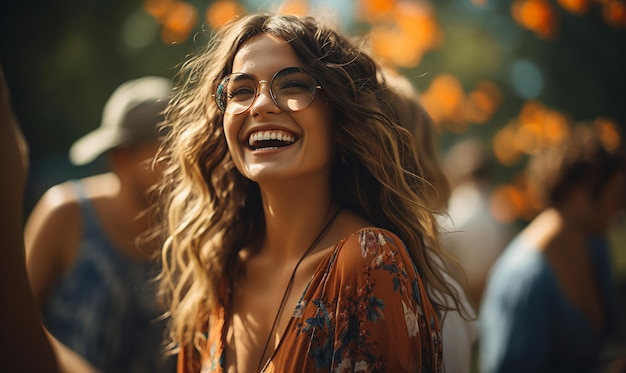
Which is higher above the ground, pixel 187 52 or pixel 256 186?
pixel 187 52

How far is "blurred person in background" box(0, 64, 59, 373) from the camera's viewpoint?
1.52 metres

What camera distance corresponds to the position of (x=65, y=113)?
1108cm

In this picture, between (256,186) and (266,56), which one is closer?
(266,56)

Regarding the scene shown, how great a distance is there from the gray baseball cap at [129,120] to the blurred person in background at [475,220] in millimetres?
3467

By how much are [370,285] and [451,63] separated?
12.9m

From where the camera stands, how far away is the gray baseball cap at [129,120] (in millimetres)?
3807

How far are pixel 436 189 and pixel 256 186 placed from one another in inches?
28.0

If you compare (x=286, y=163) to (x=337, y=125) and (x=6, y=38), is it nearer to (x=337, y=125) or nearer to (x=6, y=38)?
(x=337, y=125)

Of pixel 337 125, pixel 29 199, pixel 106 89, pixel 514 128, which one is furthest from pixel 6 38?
pixel 337 125

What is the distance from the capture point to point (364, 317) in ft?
6.37

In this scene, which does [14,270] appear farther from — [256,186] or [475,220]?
[475,220]

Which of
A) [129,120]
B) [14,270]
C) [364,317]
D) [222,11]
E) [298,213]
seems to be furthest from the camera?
[222,11]

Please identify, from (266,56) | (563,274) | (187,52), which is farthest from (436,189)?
(187,52)

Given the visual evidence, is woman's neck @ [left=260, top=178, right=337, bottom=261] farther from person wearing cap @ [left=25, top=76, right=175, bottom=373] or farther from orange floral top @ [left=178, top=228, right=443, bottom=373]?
person wearing cap @ [left=25, top=76, right=175, bottom=373]
